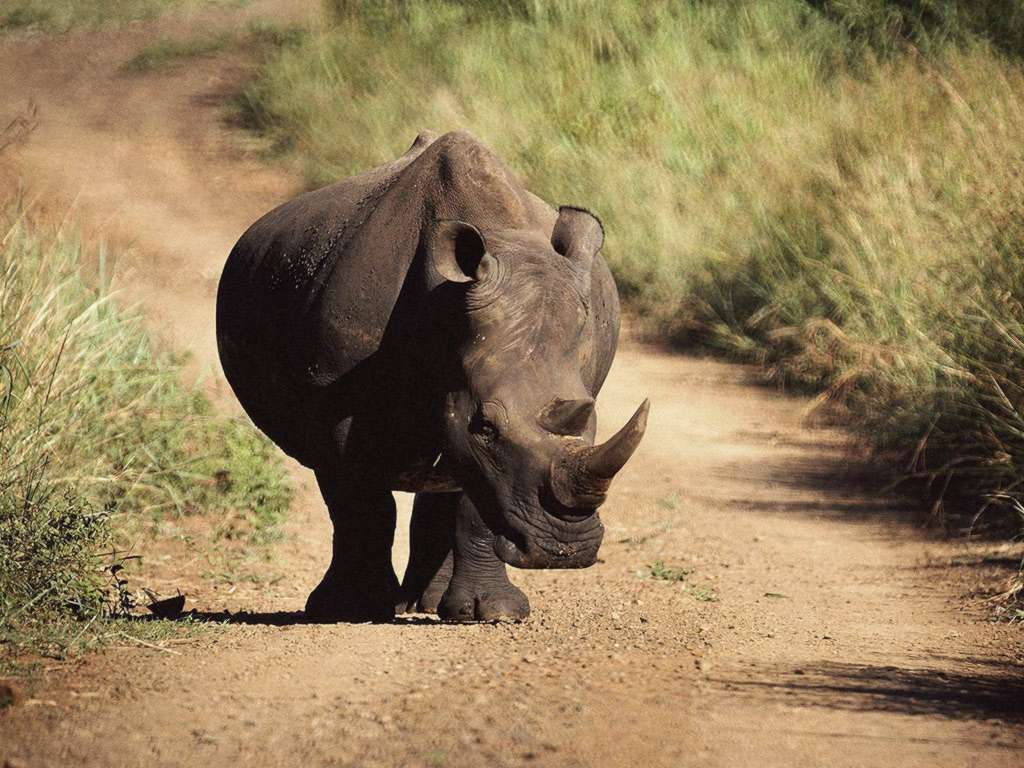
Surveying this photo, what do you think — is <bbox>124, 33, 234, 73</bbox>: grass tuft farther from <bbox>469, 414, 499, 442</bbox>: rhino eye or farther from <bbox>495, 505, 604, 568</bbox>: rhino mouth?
<bbox>495, 505, 604, 568</bbox>: rhino mouth

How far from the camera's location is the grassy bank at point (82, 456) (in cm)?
518

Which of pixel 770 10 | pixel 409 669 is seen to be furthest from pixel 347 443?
pixel 770 10

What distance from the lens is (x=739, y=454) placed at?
386 inches

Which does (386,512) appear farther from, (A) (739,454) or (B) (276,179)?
(B) (276,179)

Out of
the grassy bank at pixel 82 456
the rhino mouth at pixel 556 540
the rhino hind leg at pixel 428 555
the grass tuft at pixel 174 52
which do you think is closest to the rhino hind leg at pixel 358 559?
Answer: the rhino hind leg at pixel 428 555

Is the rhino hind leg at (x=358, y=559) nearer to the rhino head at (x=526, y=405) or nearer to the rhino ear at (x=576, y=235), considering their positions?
the rhino head at (x=526, y=405)

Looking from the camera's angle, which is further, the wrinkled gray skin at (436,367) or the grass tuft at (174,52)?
the grass tuft at (174,52)

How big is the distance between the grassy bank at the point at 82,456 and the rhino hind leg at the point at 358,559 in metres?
0.76

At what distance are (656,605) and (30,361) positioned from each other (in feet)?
8.53

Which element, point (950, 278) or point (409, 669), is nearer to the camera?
point (409, 669)

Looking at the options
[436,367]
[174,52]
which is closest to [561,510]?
[436,367]

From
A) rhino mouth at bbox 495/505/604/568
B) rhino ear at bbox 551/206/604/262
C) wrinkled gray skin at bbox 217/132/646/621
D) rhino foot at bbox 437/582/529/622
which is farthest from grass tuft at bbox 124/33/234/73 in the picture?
rhino mouth at bbox 495/505/604/568

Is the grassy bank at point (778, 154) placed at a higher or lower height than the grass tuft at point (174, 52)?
higher

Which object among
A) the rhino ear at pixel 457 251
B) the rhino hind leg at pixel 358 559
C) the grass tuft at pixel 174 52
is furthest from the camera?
the grass tuft at pixel 174 52
